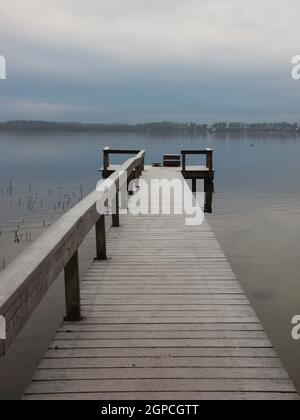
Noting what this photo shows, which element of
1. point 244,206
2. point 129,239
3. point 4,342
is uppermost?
point 4,342

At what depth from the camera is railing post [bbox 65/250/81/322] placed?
4371 mm

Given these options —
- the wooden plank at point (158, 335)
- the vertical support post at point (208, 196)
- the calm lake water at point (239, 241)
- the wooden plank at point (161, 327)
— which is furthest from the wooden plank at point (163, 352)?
the vertical support post at point (208, 196)

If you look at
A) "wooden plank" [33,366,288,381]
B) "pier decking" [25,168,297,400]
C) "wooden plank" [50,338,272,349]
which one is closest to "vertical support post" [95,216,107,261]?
"pier decking" [25,168,297,400]

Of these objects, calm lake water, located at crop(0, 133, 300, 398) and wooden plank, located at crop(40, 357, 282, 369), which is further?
calm lake water, located at crop(0, 133, 300, 398)

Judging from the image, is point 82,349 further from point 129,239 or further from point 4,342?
point 129,239

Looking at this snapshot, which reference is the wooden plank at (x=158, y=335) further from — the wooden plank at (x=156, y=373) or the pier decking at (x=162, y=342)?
the wooden plank at (x=156, y=373)

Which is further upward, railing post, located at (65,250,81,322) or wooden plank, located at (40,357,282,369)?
railing post, located at (65,250,81,322)

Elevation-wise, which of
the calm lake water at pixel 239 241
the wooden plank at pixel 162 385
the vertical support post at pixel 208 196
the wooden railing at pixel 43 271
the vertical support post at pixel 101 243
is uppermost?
the wooden railing at pixel 43 271

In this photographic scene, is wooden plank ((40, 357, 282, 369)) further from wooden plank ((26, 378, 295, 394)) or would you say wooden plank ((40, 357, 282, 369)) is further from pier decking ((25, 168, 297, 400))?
wooden plank ((26, 378, 295, 394))

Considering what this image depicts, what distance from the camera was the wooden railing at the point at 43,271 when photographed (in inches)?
98.0

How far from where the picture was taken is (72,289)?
4.42 m

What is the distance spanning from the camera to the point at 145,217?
385 inches
